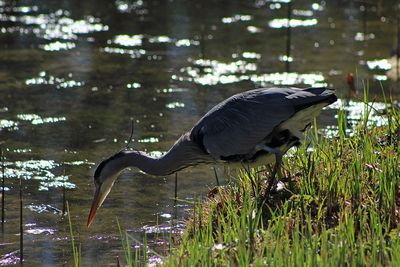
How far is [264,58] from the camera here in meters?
12.0

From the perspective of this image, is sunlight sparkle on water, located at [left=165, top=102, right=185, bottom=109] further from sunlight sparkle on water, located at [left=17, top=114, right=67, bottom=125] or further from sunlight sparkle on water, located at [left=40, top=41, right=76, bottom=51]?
sunlight sparkle on water, located at [left=40, top=41, right=76, bottom=51]

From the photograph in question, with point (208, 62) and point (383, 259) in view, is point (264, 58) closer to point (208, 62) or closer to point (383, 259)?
point (208, 62)

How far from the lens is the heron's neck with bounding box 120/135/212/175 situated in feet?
20.6

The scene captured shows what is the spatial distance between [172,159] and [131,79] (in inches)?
189

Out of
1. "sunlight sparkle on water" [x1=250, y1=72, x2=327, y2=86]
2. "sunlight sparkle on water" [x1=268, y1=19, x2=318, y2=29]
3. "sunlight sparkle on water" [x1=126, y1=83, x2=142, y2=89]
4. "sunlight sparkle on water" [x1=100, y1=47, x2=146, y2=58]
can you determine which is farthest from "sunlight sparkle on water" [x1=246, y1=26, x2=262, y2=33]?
"sunlight sparkle on water" [x1=126, y1=83, x2=142, y2=89]

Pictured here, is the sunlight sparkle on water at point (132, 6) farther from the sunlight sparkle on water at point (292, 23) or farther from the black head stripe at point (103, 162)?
the black head stripe at point (103, 162)

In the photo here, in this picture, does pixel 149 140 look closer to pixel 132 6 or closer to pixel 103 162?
pixel 103 162

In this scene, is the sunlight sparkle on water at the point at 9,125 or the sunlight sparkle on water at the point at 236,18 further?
the sunlight sparkle on water at the point at 236,18

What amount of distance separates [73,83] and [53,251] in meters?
4.73

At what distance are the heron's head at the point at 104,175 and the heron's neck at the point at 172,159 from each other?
0.12ft

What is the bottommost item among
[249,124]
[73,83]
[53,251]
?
[53,251]

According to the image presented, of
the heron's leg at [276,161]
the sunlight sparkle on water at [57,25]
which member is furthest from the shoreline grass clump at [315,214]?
the sunlight sparkle on water at [57,25]

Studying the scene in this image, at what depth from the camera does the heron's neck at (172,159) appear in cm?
629

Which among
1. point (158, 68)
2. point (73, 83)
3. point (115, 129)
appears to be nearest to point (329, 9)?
point (158, 68)
